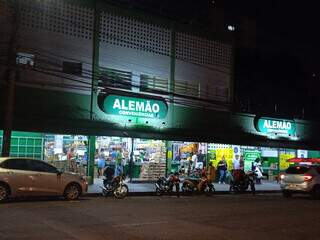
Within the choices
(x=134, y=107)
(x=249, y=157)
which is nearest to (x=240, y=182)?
(x=134, y=107)

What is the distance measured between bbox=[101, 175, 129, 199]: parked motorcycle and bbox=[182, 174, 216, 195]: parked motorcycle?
3.95 metres

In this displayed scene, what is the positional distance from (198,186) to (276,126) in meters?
12.2

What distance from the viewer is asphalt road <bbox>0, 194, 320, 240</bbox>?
11.7 metres

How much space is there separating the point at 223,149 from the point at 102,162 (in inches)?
354

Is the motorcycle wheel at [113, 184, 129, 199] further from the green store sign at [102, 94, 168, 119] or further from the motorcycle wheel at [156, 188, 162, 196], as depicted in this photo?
the green store sign at [102, 94, 168, 119]

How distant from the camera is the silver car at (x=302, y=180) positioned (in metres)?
24.4

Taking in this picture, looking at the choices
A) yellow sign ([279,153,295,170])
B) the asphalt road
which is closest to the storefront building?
yellow sign ([279,153,295,170])

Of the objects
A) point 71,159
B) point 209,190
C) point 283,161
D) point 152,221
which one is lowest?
point 152,221

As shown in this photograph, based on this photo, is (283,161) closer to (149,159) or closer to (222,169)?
(222,169)

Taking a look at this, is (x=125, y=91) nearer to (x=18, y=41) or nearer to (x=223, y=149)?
(x=18, y=41)

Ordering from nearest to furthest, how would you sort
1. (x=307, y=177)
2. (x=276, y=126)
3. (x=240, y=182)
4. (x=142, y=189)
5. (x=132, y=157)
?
(x=307, y=177) < (x=142, y=189) < (x=240, y=182) < (x=132, y=157) < (x=276, y=126)

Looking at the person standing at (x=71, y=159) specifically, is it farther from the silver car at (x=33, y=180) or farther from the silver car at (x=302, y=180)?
the silver car at (x=302, y=180)

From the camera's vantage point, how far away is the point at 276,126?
34906 millimetres

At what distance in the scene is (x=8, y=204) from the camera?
1723 centimetres
